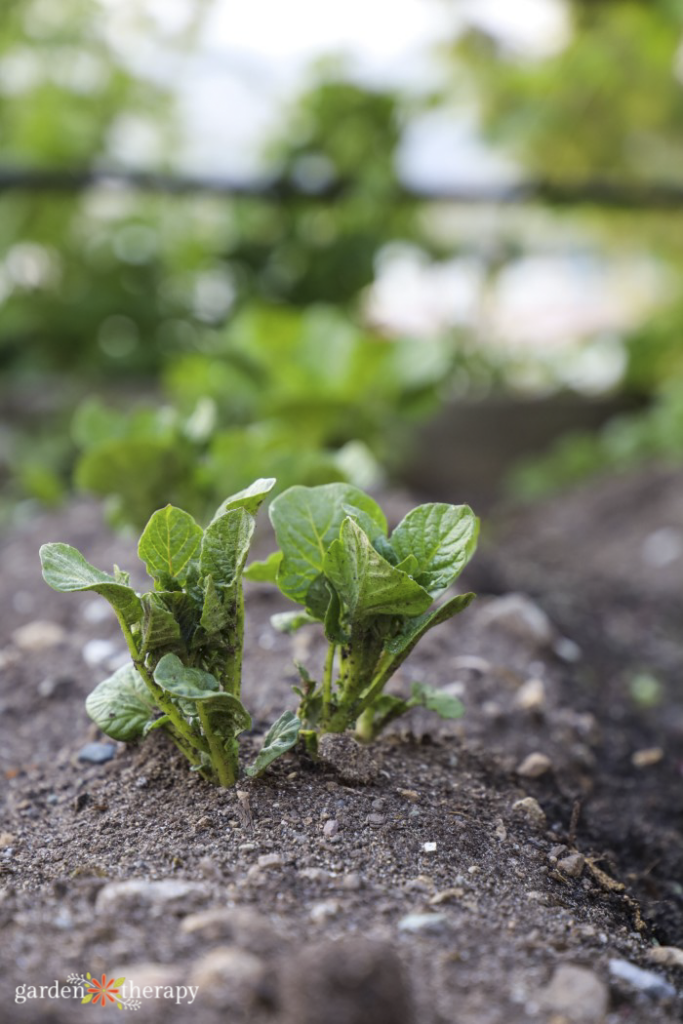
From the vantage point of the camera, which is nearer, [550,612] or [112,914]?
[112,914]

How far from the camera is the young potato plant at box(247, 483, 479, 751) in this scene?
3.01ft

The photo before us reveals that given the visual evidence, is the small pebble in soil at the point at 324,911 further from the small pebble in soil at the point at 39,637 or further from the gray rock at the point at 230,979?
the small pebble in soil at the point at 39,637

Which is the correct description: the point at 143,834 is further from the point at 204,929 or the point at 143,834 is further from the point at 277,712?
the point at 277,712

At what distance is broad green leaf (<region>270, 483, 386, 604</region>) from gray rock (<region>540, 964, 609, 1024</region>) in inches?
16.8

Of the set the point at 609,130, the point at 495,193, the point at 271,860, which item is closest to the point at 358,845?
the point at 271,860

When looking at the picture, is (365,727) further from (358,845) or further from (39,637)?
(39,637)

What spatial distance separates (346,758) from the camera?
99 centimetres

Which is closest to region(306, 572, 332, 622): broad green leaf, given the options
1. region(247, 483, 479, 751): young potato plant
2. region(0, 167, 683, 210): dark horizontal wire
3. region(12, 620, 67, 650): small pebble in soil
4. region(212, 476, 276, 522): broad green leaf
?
region(247, 483, 479, 751): young potato plant

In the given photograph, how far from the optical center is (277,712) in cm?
121

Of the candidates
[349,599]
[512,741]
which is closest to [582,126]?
[512,741]

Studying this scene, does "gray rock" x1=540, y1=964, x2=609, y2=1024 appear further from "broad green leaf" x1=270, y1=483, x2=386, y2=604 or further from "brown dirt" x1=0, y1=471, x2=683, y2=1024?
"broad green leaf" x1=270, y1=483, x2=386, y2=604

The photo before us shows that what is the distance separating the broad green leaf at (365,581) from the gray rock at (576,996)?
0.34 meters

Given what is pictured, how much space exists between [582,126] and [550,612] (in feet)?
10.3

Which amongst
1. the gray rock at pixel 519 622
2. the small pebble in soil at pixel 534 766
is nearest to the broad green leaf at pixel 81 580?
the small pebble in soil at pixel 534 766
